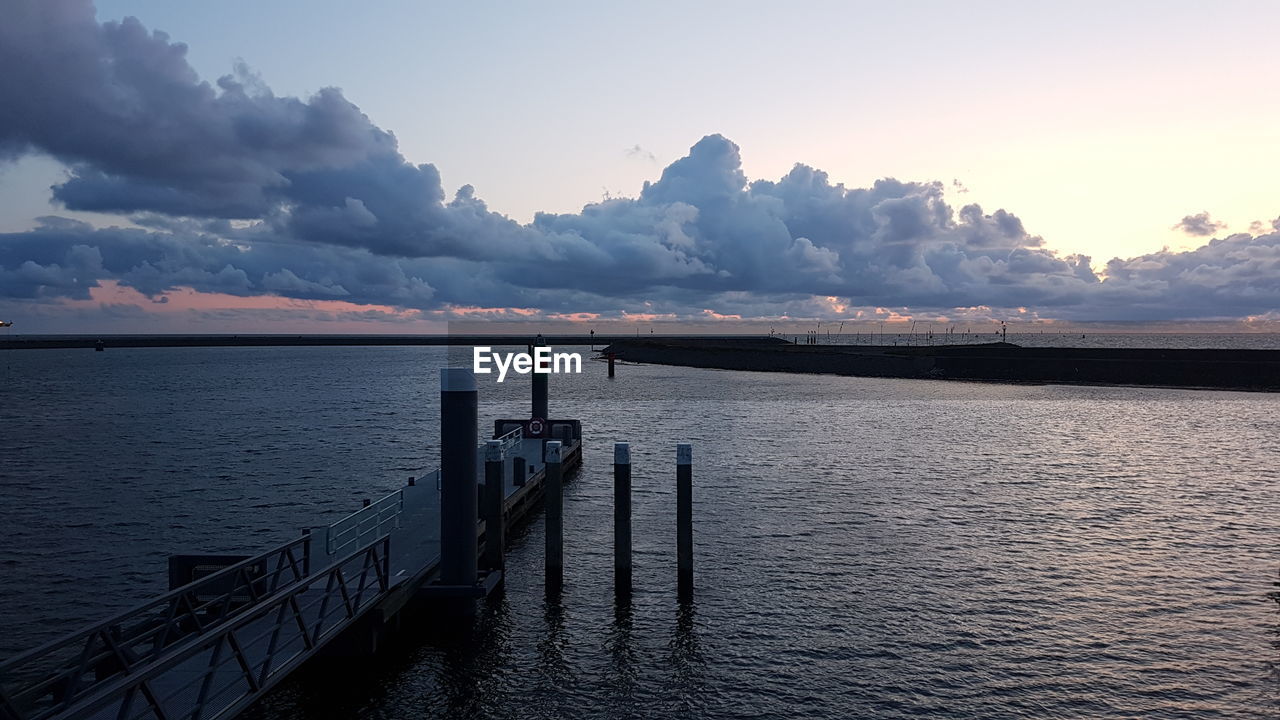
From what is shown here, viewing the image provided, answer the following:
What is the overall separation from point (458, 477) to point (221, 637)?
6248mm

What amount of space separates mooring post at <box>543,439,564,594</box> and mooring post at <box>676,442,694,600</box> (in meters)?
2.70

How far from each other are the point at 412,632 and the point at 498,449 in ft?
15.4

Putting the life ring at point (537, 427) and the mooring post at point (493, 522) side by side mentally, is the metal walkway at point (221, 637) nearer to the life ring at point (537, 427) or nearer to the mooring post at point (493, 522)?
the mooring post at point (493, 522)

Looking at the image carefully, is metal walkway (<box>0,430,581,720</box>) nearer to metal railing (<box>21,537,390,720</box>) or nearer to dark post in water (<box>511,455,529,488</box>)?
metal railing (<box>21,537,390,720</box>)

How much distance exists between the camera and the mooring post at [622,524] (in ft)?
62.2

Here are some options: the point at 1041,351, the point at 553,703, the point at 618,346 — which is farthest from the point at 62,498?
the point at 618,346

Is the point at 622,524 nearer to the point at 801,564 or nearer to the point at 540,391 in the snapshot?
the point at 801,564

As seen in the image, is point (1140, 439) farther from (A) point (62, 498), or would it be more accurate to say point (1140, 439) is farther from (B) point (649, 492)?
(A) point (62, 498)

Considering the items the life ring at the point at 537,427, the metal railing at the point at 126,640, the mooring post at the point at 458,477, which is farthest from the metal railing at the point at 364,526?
the life ring at the point at 537,427

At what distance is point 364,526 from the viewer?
69.9 ft

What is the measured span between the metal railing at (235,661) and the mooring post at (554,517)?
4219mm

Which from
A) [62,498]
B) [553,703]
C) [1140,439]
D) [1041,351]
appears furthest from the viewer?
[1041,351]

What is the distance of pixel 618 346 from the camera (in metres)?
193

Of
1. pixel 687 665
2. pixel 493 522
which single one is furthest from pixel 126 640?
pixel 687 665
